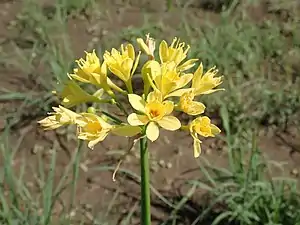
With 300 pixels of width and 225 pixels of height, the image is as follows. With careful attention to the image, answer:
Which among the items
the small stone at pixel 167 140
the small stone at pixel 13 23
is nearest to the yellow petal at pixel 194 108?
the small stone at pixel 167 140

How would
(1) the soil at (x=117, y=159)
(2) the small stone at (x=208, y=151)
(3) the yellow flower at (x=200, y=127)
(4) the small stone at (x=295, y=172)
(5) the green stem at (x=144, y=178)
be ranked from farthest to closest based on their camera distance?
(2) the small stone at (x=208, y=151), (4) the small stone at (x=295, y=172), (1) the soil at (x=117, y=159), (3) the yellow flower at (x=200, y=127), (5) the green stem at (x=144, y=178)

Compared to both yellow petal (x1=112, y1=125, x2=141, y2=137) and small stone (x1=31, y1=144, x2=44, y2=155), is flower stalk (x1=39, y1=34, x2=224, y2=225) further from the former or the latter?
small stone (x1=31, y1=144, x2=44, y2=155)

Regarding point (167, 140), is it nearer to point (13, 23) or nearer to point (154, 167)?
point (154, 167)

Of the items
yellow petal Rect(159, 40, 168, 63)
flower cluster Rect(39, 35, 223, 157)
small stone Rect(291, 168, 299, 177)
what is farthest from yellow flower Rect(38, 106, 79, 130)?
small stone Rect(291, 168, 299, 177)

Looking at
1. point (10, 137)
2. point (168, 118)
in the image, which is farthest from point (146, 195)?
point (10, 137)

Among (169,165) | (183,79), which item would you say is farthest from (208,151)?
(183,79)

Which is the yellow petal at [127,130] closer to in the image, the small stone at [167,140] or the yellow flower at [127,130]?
the yellow flower at [127,130]

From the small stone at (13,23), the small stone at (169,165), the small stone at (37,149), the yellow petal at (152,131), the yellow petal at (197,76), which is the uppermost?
the small stone at (13,23)
